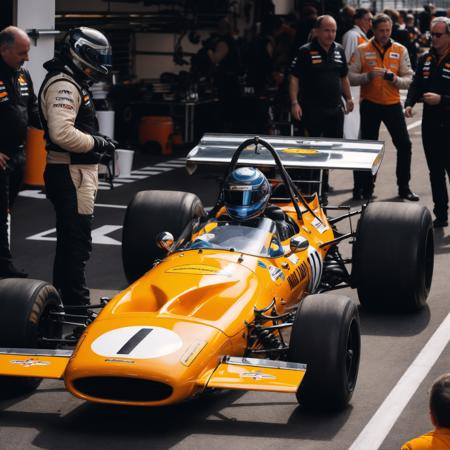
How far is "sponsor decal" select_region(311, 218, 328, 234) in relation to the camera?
8.73 metres

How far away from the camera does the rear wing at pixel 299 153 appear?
9.03m

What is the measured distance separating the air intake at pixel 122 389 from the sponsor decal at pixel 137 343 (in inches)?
5.2

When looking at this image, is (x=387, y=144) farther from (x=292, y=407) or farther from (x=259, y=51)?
(x=292, y=407)

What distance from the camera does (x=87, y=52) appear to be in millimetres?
8070

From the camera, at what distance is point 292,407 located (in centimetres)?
669

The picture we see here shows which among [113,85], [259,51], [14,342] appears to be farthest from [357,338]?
[259,51]

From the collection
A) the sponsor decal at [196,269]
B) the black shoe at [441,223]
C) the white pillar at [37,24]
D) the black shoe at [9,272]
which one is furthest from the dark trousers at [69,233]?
the white pillar at [37,24]

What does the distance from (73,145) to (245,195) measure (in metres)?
1.20

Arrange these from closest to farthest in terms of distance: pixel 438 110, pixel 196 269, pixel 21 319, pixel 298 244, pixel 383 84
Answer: pixel 21 319 → pixel 196 269 → pixel 298 244 → pixel 438 110 → pixel 383 84

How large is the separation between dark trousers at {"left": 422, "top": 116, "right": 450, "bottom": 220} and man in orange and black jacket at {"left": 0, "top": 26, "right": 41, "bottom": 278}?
4.27 m

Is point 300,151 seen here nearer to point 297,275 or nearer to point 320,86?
point 297,275

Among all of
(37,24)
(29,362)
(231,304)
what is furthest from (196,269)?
(37,24)

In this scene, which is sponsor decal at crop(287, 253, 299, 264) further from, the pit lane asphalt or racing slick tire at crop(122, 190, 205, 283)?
racing slick tire at crop(122, 190, 205, 283)

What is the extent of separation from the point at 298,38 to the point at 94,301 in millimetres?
9241
